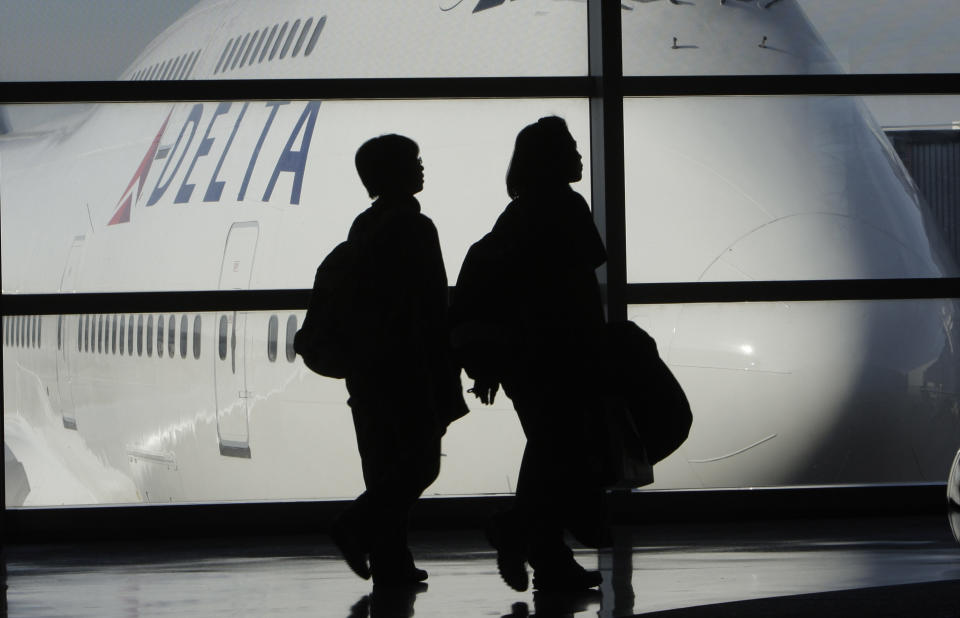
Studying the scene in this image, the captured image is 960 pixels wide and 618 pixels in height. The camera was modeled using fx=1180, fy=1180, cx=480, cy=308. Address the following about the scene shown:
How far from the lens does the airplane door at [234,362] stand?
4.88 m

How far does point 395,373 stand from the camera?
3.06 metres

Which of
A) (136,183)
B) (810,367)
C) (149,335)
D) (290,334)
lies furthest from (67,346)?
(810,367)

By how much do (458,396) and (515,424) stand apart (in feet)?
5.81

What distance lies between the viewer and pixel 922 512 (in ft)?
15.7

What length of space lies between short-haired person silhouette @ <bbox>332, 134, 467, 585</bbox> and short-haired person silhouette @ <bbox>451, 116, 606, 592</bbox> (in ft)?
0.42

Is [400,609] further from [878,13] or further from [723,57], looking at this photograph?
[878,13]

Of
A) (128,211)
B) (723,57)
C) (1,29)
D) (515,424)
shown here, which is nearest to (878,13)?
(723,57)

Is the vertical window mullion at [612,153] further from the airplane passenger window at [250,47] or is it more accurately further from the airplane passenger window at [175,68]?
the airplane passenger window at [175,68]

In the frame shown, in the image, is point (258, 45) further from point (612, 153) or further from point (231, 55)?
point (612, 153)

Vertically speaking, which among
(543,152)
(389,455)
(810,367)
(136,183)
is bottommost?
(389,455)

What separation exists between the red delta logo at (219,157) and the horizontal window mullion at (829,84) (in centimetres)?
166

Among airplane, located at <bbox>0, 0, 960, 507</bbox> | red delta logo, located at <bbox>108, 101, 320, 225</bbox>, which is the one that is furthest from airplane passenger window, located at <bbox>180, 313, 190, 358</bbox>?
red delta logo, located at <bbox>108, 101, 320, 225</bbox>

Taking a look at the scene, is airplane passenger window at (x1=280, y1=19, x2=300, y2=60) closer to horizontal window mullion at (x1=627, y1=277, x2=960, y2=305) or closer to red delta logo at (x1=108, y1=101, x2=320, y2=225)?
red delta logo at (x1=108, y1=101, x2=320, y2=225)

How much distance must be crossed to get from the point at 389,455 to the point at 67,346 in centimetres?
227
